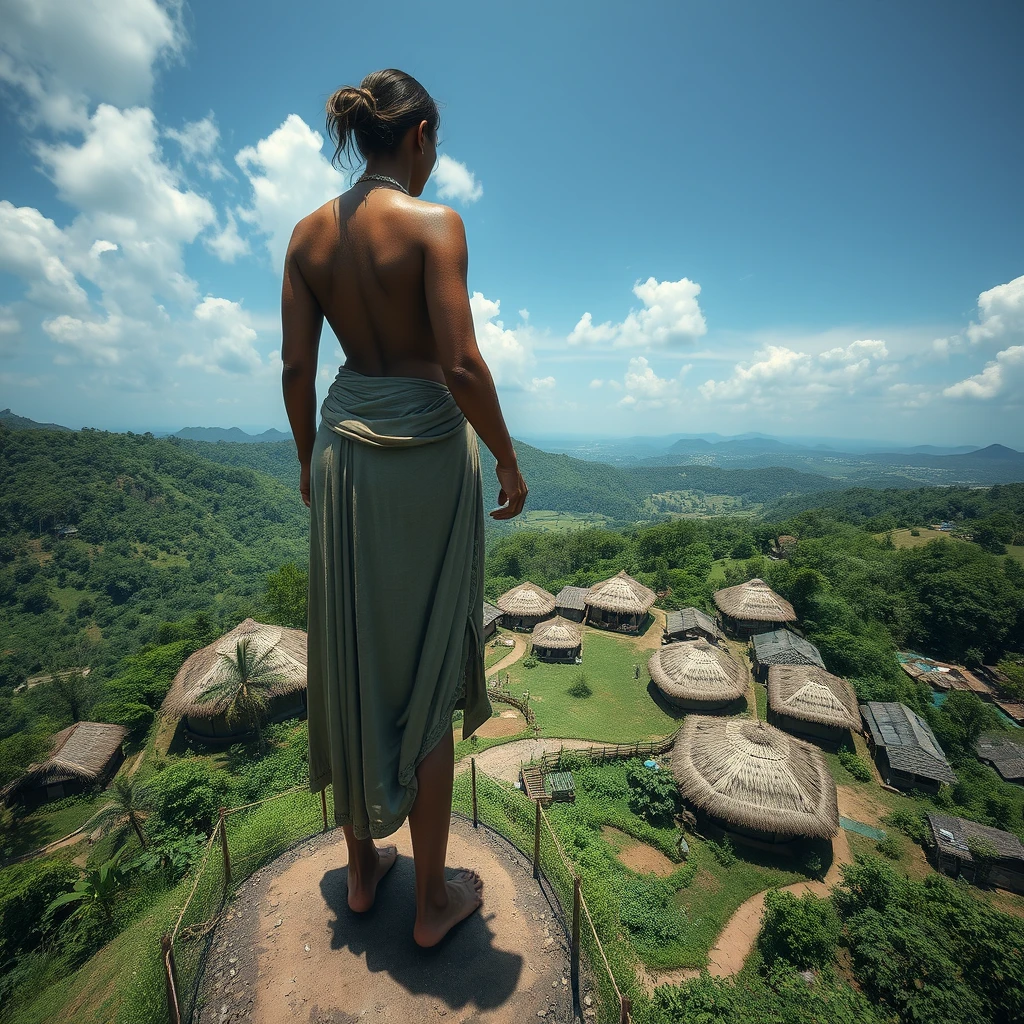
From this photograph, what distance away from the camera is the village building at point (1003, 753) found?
19.1 m

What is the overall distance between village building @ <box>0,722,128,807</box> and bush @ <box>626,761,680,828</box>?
68.6ft

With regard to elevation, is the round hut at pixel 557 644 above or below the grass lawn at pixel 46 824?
above

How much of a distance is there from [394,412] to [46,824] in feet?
81.5

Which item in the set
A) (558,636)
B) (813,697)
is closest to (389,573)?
(813,697)

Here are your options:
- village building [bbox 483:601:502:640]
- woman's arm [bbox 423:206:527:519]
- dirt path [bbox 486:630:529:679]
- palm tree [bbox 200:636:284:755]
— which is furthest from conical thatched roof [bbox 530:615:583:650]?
woman's arm [bbox 423:206:527:519]

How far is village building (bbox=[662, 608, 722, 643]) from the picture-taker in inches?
1094

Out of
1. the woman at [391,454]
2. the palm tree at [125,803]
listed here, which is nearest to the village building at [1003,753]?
the woman at [391,454]

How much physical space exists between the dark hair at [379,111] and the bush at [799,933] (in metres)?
15.2

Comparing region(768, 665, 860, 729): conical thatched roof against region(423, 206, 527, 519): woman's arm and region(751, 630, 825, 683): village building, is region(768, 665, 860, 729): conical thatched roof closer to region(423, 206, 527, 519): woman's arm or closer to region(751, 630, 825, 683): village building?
region(751, 630, 825, 683): village building

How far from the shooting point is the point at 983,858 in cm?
1392

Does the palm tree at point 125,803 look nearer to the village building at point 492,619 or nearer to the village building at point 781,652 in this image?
the village building at point 492,619

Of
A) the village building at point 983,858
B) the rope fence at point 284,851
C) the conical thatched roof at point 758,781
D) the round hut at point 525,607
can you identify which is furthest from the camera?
the round hut at point 525,607

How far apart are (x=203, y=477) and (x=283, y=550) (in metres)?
27.4

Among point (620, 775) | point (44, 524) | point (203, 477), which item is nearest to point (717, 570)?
point (620, 775)
